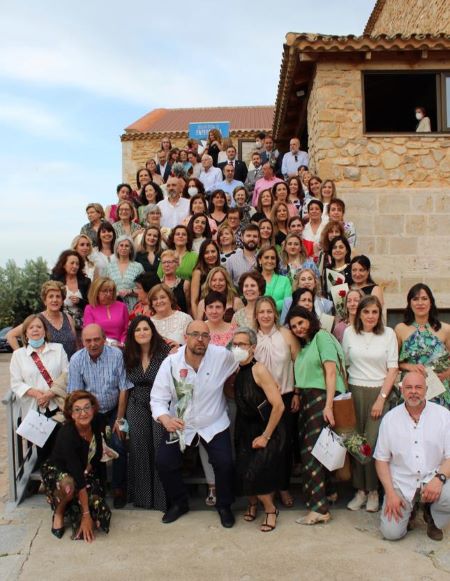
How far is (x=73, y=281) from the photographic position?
6.03 metres

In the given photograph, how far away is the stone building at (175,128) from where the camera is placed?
24922 mm

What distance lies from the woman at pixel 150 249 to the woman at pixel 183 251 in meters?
0.18

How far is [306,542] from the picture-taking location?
3992 mm

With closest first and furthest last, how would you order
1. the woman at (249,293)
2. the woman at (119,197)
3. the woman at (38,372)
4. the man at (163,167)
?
1. the woman at (38,372)
2. the woman at (249,293)
3. the woman at (119,197)
4. the man at (163,167)

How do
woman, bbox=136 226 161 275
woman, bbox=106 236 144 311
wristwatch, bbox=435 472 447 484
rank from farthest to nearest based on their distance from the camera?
woman, bbox=136 226 161 275 → woman, bbox=106 236 144 311 → wristwatch, bbox=435 472 447 484

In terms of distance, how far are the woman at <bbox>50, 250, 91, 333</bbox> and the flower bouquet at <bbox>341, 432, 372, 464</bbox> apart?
2947mm

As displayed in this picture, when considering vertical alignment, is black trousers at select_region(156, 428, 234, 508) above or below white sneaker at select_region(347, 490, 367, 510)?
above

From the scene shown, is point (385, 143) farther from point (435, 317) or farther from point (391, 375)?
point (391, 375)

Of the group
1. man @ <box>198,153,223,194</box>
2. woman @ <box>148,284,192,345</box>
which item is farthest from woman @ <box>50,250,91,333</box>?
man @ <box>198,153,223,194</box>

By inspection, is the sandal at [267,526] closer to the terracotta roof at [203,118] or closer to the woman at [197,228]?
the woman at [197,228]

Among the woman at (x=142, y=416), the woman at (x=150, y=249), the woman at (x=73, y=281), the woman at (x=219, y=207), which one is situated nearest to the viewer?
the woman at (x=142, y=416)

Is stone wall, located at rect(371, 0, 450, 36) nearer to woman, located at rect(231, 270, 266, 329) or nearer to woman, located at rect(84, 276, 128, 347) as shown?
woman, located at rect(231, 270, 266, 329)

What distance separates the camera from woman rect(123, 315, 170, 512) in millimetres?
4621

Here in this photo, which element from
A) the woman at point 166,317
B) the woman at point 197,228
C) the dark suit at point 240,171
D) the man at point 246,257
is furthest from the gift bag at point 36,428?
the dark suit at point 240,171
